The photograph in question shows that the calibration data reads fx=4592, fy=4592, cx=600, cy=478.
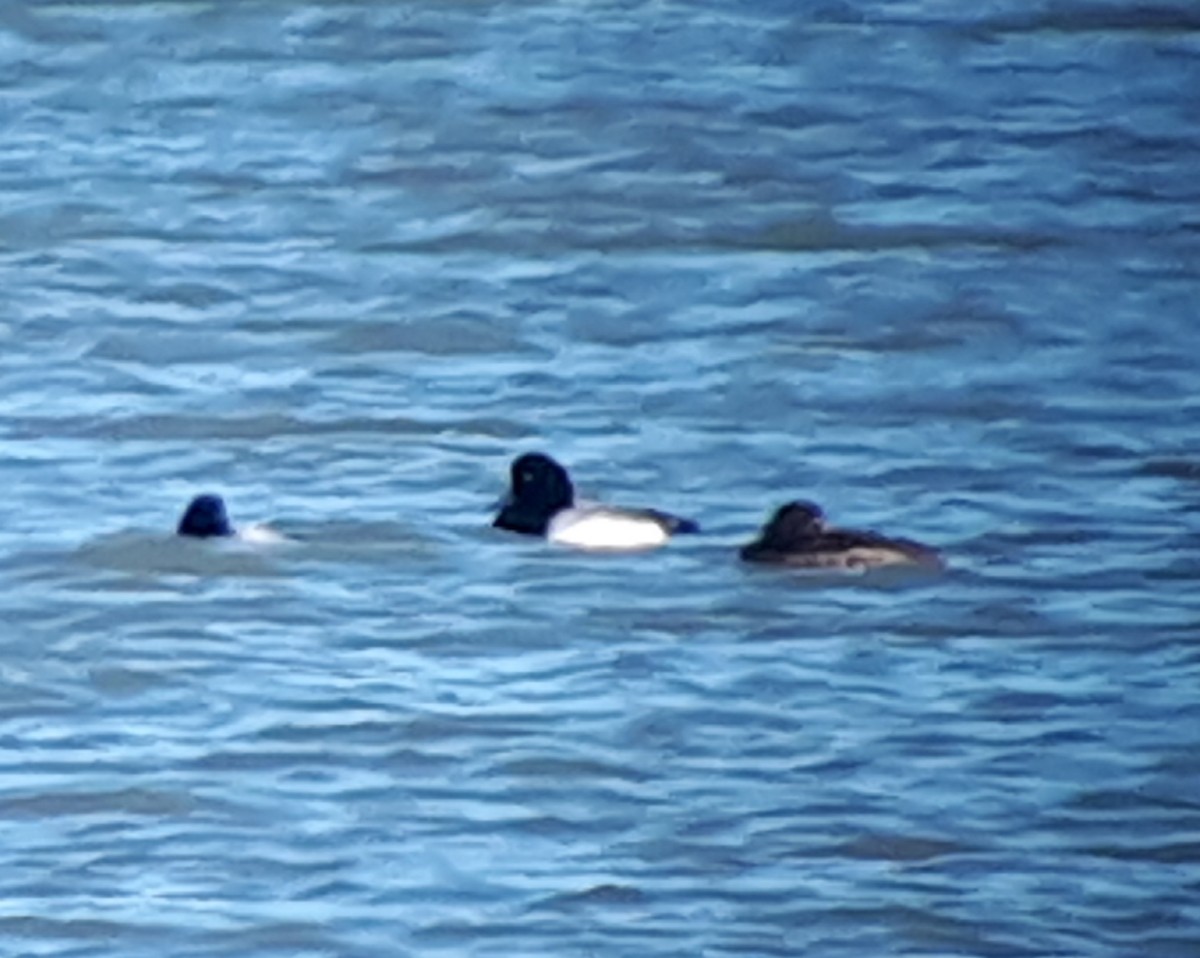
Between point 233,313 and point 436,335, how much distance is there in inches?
13.5

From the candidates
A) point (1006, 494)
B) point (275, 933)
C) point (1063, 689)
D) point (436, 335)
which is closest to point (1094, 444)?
point (1006, 494)

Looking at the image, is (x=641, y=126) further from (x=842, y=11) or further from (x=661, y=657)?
(x=661, y=657)

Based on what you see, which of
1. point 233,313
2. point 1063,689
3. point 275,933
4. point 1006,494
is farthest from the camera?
point 233,313

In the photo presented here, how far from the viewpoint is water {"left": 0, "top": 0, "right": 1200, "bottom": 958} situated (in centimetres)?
613

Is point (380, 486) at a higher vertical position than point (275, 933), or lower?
higher

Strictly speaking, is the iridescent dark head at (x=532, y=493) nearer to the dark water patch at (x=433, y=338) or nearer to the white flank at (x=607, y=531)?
the white flank at (x=607, y=531)

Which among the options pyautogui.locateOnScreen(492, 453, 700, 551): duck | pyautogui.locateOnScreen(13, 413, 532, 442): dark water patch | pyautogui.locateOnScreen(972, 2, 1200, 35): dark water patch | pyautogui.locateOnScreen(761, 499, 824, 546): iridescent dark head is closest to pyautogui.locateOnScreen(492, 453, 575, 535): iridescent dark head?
pyautogui.locateOnScreen(492, 453, 700, 551): duck

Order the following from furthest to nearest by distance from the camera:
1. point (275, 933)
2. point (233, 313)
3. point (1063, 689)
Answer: point (233, 313) → point (1063, 689) → point (275, 933)

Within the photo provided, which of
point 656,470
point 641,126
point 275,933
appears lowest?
point 275,933

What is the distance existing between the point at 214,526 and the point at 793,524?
0.88 m

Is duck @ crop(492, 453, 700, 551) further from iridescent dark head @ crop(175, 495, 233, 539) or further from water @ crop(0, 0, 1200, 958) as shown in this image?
iridescent dark head @ crop(175, 495, 233, 539)

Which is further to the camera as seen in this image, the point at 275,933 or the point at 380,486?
the point at 380,486

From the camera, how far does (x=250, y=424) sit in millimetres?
7227

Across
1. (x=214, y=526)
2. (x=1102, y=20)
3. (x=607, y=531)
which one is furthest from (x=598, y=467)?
(x=1102, y=20)
